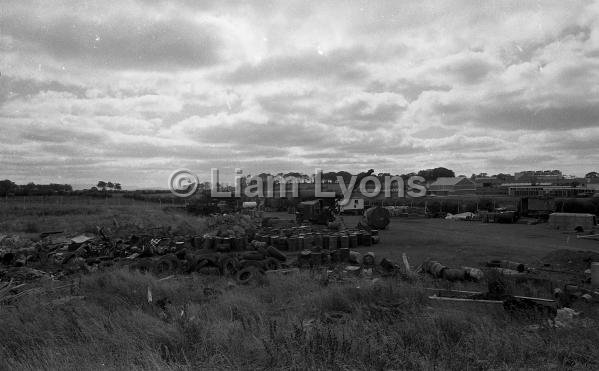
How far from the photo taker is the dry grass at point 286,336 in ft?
15.4

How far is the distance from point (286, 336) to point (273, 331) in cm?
19

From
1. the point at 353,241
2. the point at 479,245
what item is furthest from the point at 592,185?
the point at 353,241

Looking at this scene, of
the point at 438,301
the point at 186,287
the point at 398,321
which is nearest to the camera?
the point at 398,321

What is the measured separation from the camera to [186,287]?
9.42m

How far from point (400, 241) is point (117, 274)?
44.1ft

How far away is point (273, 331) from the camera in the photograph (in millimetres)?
5395

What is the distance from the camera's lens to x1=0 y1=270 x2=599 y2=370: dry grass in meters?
4.70

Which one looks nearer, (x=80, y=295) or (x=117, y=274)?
(x=80, y=295)

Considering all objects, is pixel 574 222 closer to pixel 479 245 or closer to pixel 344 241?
pixel 479 245

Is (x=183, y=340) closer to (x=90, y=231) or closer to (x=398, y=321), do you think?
(x=398, y=321)

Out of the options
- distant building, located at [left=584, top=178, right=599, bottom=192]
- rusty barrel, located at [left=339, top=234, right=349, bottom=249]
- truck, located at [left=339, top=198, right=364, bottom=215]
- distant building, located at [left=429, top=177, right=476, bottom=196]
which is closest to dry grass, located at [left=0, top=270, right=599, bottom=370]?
rusty barrel, located at [left=339, top=234, right=349, bottom=249]

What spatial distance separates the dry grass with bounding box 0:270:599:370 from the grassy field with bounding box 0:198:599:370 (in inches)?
0.8

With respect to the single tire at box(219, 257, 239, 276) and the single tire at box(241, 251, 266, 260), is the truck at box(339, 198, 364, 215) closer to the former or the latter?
the single tire at box(241, 251, 266, 260)

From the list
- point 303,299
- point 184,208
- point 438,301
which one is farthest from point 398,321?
point 184,208
